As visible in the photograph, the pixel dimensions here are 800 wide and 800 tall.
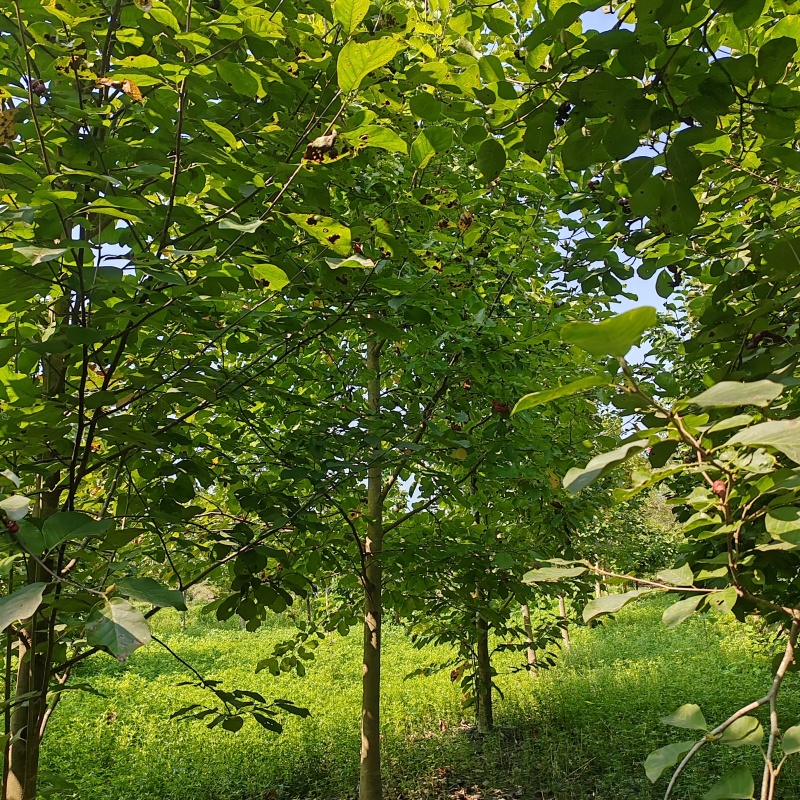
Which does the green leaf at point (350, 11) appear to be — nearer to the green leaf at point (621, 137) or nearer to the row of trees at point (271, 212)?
the row of trees at point (271, 212)

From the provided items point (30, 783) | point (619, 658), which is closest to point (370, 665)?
point (30, 783)

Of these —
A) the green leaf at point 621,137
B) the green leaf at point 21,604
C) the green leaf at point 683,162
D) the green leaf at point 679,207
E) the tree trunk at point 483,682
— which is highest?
the green leaf at point 621,137

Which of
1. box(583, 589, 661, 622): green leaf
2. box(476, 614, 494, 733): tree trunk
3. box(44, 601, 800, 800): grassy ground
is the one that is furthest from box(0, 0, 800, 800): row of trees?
box(44, 601, 800, 800): grassy ground

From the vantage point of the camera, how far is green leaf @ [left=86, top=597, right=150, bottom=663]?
0.79m

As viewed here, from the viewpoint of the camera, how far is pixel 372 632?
398 centimetres

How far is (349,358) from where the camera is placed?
138 inches

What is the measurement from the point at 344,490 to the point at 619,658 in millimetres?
8130

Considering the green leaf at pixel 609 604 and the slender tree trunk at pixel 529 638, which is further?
the slender tree trunk at pixel 529 638

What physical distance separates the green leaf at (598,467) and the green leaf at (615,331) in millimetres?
111

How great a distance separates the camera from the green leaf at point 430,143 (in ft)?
3.96

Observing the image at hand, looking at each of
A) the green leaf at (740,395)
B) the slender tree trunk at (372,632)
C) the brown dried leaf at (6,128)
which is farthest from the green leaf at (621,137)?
the slender tree trunk at (372,632)

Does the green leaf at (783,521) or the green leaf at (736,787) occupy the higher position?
the green leaf at (783,521)

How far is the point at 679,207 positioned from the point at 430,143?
19.6 inches

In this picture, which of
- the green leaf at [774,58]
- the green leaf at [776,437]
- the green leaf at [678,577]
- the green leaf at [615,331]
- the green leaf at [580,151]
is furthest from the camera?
the green leaf at [580,151]
